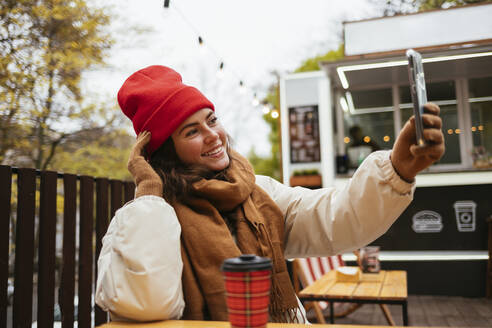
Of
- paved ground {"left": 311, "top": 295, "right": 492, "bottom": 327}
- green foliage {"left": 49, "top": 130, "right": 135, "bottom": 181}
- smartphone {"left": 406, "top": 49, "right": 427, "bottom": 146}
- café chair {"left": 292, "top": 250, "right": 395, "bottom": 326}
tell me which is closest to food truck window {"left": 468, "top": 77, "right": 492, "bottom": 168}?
paved ground {"left": 311, "top": 295, "right": 492, "bottom": 327}

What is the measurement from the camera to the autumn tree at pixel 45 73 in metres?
5.79

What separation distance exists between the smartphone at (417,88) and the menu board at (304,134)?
17.3 feet

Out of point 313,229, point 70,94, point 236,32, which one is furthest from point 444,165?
point 236,32

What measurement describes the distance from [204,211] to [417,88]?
76 centimetres

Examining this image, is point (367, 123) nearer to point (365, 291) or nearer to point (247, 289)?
point (365, 291)

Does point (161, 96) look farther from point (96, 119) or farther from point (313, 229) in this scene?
point (96, 119)

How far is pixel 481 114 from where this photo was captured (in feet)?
19.0

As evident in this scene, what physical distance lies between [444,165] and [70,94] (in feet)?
19.6

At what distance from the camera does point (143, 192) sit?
1201mm

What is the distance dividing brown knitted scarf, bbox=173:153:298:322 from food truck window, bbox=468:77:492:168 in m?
5.24

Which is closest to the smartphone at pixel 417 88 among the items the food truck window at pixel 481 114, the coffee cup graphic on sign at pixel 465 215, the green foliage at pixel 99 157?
the coffee cup graphic on sign at pixel 465 215

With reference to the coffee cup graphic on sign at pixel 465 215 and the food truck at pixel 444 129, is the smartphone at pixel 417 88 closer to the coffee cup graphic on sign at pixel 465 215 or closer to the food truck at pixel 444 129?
the food truck at pixel 444 129

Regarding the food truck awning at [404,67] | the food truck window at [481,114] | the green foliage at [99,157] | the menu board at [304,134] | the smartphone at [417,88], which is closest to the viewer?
the smartphone at [417,88]

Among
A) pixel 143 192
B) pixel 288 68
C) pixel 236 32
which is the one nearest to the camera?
pixel 143 192
